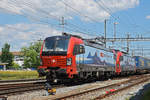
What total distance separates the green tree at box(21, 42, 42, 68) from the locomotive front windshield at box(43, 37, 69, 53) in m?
62.2

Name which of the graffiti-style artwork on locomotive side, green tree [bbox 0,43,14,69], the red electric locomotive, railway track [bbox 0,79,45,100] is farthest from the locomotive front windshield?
green tree [bbox 0,43,14,69]

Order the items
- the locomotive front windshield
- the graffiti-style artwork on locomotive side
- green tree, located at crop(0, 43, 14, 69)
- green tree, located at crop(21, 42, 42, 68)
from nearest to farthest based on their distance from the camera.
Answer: the locomotive front windshield, the graffiti-style artwork on locomotive side, green tree, located at crop(21, 42, 42, 68), green tree, located at crop(0, 43, 14, 69)

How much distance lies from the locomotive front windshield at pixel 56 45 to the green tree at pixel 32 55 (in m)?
62.2

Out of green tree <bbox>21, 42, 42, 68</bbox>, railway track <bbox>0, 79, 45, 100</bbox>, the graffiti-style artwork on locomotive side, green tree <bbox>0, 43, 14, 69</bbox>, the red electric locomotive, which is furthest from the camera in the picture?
green tree <bbox>0, 43, 14, 69</bbox>

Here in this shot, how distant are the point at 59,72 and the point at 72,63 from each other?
1.07m

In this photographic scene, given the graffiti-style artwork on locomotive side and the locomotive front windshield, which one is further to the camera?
the graffiti-style artwork on locomotive side

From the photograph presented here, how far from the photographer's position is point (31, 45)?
265 ft

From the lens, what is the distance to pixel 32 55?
78250 mm

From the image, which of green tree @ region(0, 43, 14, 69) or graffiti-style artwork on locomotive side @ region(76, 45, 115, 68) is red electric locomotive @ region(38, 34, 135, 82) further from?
green tree @ region(0, 43, 14, 69)

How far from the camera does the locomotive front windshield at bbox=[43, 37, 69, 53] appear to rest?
1458 cm

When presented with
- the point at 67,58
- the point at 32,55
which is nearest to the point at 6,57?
the point at 32,55

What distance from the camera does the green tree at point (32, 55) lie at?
7775 cm

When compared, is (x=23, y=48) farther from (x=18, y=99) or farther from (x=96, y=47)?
(x=18, y=99)

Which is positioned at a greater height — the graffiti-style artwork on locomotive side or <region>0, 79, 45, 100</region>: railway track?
the graffiti-style artwork on locomotive side
